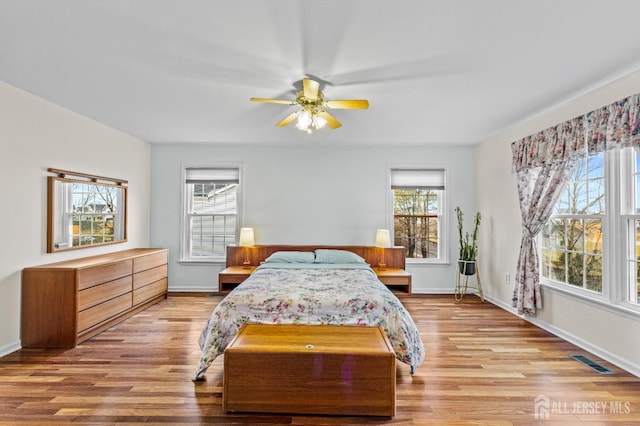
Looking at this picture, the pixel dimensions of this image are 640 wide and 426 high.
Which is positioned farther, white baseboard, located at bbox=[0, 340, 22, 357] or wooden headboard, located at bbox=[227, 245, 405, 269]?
wooden headboard, located at bbox=[227, 245, 405, 269]

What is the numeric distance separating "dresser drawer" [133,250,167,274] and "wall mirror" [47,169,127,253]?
0.47m

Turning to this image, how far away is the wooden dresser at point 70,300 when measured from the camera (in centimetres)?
305

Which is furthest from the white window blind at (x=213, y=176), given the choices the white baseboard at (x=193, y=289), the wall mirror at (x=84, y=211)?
the white baseboard at (x=193, y=289)

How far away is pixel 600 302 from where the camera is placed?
2.93 metres

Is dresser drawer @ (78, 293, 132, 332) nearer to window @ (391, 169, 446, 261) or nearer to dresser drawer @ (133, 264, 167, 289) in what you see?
dresser drawer @ (133, 264, 167, 289)

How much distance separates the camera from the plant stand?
480 centimetres

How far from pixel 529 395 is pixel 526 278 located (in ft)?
5.83

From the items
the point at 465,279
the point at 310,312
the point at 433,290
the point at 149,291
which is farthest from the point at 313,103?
the point at 465,279

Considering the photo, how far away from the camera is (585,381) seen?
2502 millimetres

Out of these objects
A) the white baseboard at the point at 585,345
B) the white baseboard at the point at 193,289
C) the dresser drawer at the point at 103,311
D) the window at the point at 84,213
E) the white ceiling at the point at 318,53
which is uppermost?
the white ceiling at the point at 318,53

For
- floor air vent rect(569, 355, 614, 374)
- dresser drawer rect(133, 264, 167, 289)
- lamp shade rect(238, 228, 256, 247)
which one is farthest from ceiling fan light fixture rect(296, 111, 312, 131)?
floor air vent rect(569, 355, 614, 374)

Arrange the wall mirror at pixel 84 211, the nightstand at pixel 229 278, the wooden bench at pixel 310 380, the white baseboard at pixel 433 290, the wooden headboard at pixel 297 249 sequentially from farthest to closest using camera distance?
the white baseboard at pixel 433 290, the wooden headboard at pixel 297 249, the nightstand at pixel 229 278, the wall mirror at pixel 84 211, the wooden bench at pixel 310 380

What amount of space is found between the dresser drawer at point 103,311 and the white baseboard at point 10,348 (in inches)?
19.5

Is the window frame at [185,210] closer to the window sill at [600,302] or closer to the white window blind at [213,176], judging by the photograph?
the white window blind at [213,176]
